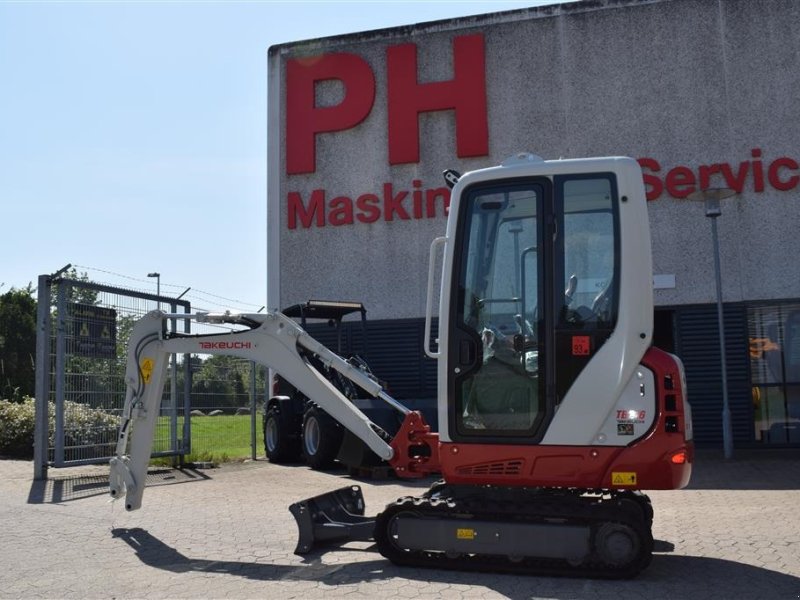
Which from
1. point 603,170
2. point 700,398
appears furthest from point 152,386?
point 700,398

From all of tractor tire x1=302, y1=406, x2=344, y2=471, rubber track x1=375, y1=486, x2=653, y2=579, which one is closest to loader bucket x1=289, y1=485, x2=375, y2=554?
rubber track x1=375, y1=486, x2=653, y2=579

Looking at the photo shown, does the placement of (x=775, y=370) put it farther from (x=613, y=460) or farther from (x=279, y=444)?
(x=613, y=460)

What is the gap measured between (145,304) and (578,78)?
9274 millimetres

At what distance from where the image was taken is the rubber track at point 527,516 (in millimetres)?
5973

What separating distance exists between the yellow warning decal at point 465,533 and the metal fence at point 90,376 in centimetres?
528

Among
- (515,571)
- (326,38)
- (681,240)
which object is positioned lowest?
(515,571)

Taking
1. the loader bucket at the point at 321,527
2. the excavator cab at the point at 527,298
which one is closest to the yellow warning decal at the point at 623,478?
the excavator cab at the point at 527,298

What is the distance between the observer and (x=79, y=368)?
12039 millimetres

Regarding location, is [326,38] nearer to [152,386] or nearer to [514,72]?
[514,72]

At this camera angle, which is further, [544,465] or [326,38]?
[326,38]

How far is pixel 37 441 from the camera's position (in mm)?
11602

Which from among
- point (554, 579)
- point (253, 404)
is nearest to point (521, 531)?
point (554, 579)

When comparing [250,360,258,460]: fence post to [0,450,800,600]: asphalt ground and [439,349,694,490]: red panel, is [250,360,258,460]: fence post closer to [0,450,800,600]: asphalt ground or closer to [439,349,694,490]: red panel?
[0,450,800,600]: asphalt ground

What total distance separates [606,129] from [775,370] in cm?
538
